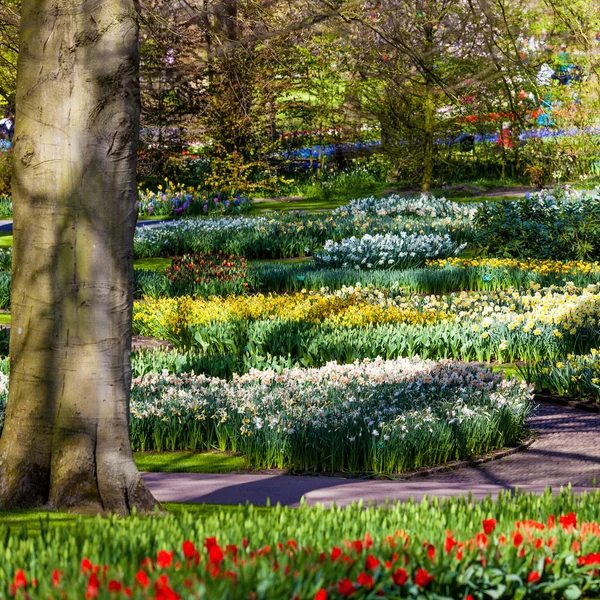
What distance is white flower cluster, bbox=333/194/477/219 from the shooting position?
2102 centimetres

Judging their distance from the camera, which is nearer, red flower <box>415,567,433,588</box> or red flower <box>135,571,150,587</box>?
red flower <box>135,571,150,587</box>

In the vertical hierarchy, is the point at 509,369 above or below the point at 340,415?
above

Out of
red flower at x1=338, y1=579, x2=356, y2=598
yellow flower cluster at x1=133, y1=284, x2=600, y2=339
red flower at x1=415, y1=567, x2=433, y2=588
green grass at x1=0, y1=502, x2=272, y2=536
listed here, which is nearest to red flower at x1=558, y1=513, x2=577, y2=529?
red flower at x1=415, y1=567, x2=433, y2=588

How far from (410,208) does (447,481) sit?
16.1 metres

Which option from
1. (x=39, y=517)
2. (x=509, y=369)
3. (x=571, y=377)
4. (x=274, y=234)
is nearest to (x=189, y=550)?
(x=39, y=517)

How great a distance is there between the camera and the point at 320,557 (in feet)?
9.93

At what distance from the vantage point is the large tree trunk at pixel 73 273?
15.3ft

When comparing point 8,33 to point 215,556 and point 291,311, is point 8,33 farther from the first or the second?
point 215,556

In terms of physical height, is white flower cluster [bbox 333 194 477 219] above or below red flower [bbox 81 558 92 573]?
above

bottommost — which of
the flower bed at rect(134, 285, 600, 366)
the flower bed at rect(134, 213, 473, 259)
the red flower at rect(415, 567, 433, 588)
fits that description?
the red flower at rect(415, 567, 433, 588)

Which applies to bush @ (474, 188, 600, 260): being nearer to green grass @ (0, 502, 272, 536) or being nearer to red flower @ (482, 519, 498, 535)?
green grass @ (0, 502, 272, 536)

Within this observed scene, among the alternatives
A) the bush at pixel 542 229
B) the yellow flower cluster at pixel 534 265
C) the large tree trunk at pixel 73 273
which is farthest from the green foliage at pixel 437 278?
the large tree trunk at pixel 73 273

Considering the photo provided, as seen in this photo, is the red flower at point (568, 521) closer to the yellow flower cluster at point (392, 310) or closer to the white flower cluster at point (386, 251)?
the yellow flower cluster at point (392, 310)

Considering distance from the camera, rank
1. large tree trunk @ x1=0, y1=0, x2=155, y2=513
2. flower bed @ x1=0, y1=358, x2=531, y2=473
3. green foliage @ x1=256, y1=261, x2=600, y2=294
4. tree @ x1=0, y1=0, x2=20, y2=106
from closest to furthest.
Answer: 1. large tree trunk @ x1=0, y1=0, x2=155, y2=513
2. flower bed @ x1=0, y1=358, x2=531, y2=473
3. tree @ x1=0, y1=0, x2=20, y2=106
4. green foliage @ x1=256, y1=261, x2=600, y2=294
